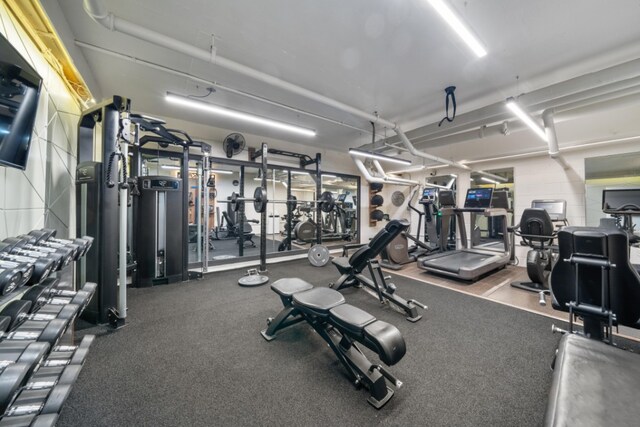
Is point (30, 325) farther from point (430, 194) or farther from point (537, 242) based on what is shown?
point (430, 194)

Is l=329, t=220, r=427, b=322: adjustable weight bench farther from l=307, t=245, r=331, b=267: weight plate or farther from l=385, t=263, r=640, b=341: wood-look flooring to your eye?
l=307, t=245, r=331, b=267: weight plate

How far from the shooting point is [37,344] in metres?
0.82

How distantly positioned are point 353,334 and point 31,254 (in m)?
1.90

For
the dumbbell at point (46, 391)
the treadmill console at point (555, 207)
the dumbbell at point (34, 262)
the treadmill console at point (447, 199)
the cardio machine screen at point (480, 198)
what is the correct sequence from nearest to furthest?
the dumbbell at point (46, 391), the dumbbell at point (34, 262), the treadmill console at point (555, 207), the cardio machine screen at point (480, 198), the treadmill console at point (447, 199)

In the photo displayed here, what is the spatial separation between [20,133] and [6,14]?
86 cm

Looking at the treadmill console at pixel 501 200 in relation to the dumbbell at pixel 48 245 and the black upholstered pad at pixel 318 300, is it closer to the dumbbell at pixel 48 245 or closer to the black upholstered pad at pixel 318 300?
the black upholstered pad at pixel 318 300

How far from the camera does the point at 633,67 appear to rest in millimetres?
2525

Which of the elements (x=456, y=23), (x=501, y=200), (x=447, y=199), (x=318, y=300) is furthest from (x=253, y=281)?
(x=501, y=200)

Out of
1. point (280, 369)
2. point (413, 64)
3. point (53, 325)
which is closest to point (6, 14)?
point (53, 325)

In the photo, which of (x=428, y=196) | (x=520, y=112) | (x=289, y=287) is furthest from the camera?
(x=428, y=196)

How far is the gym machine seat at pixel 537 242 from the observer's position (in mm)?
3506

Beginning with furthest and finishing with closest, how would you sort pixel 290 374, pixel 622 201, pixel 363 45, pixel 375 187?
pixel 375 187
pixel 622 201
pixel 363 45
pixel 290 374

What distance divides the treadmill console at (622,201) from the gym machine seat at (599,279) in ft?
7.38

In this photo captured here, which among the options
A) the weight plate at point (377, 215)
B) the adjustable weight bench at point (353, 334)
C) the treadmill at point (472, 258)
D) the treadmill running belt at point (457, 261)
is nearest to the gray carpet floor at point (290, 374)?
the adjustable weight bench at point (353, 334)
